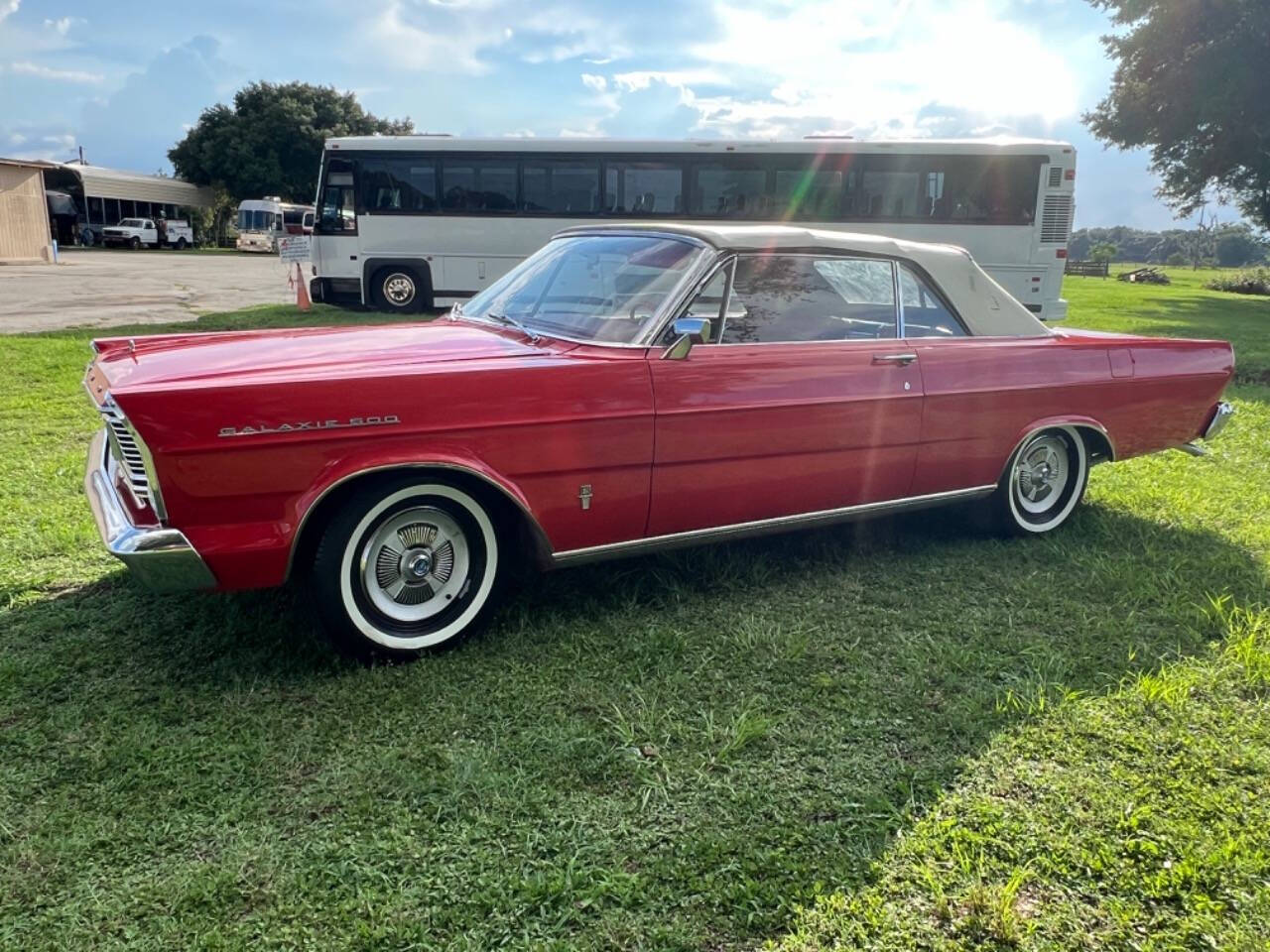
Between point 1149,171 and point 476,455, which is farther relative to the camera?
point 1149,171

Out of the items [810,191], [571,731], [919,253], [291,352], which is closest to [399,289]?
[810,191]

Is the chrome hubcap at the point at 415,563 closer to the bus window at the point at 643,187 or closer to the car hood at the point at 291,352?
the car hood at the point at 291,352

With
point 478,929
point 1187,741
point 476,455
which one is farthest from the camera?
point 476,455

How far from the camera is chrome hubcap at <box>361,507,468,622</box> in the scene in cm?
300

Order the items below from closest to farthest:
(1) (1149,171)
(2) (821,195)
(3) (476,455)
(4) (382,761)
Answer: (4) (382,761) < (3) (476,455) < (2) (821,195) < (1) (1149,171)

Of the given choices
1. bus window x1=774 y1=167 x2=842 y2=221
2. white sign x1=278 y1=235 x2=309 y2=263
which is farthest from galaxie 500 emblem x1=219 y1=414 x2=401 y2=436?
white sign x1=278 y1=235 x2=309 y2=263

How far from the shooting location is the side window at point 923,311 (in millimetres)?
4047

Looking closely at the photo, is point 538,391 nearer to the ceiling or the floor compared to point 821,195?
nearer to the floor

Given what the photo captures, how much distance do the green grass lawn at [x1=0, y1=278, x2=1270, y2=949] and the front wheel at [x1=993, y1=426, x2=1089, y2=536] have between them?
393 millimetres

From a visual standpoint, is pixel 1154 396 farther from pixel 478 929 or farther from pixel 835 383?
pixel 478 929

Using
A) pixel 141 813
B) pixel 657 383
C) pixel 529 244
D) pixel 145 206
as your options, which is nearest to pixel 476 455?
pixel 657 383

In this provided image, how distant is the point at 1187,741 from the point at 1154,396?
8.03 ft

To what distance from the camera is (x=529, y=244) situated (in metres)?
13.8

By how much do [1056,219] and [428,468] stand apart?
1284cm
